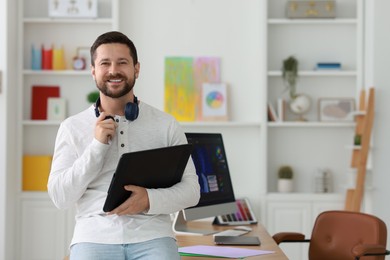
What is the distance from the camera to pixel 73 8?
5371mm

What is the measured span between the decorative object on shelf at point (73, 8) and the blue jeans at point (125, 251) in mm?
3332

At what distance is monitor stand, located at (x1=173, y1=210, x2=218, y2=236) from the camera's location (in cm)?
330

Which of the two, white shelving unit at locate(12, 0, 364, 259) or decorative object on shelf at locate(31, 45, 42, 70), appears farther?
white shelving unit at locate(12, 0, 364, 259)

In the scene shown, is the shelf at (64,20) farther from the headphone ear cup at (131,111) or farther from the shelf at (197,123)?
the headphone ear cup at (131,111)

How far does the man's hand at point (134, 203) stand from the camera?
2.27 metres

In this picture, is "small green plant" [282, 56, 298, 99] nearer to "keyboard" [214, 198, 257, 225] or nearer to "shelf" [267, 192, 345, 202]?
"shelf" [267, 192, 345, 202]

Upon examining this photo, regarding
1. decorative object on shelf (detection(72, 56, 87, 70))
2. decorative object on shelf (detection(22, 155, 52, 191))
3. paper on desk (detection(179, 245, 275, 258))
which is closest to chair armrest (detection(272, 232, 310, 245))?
paper on desk (detection(179, 245, 275, 258))

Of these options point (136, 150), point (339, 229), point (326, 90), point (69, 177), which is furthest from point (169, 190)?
point (326, 90)

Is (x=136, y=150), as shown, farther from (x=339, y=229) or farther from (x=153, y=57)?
(x=153, y=57)

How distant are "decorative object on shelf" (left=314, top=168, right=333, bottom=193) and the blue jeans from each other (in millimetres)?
3246

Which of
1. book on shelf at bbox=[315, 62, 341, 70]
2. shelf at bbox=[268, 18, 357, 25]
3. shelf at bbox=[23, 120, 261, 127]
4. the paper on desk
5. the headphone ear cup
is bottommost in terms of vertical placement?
the paper on desk

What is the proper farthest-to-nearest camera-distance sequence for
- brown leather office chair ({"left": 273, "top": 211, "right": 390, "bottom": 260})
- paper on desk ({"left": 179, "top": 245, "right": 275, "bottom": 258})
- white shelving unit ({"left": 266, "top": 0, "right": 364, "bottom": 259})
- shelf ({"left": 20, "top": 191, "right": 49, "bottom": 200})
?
white shelving unit ({"left": 266, "top": 0, "right": 364, "bottom": 259})
shelf ({"left": 20, "top": 191, "right": 49, "bottom": 200})
brown leather office chair ({"left": 273, "top": 211, "right": 390, "bottom": 260})
paper on desk ({"left": 179, "top": 245, "right": 275, "bottom": 258})

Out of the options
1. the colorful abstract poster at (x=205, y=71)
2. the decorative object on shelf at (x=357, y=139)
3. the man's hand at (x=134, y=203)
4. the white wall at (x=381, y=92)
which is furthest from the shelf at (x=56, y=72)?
the man's hand at (x=134, y=203)

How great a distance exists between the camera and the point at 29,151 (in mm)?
5477
